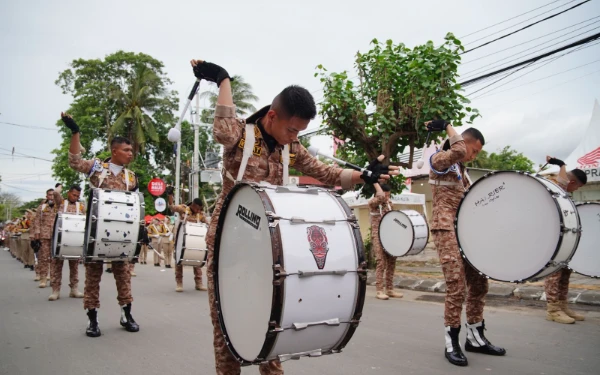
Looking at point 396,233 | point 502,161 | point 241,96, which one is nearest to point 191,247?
point 396,233

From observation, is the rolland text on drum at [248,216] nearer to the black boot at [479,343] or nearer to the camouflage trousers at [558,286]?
the black boot at [479,343]

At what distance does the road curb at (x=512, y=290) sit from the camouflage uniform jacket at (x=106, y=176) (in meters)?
6.20

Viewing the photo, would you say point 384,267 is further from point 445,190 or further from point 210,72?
point 210,72

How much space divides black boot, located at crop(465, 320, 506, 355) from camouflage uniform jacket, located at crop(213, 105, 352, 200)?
2450mm

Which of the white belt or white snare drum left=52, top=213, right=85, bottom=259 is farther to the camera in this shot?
white snare drum left=52, top=213, right=85, bottom=259

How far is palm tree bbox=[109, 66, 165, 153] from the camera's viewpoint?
3181 centimetres

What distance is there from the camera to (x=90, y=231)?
5.14 metres

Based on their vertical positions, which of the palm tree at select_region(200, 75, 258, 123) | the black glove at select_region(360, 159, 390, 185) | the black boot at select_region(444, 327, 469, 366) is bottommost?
the black boot at select_region(444, 327, 469, 366)

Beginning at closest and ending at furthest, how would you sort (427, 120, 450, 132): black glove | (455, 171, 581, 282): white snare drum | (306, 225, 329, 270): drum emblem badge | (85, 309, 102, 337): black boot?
(306, 225, 329, 270): drum emblem badge, (455, 171, 581, 282): white snare drum, (427, 120, 450, 132): black glove, (85, 309, 102, 337): black boot

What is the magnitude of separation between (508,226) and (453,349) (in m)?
1.27

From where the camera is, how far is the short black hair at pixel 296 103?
256cm

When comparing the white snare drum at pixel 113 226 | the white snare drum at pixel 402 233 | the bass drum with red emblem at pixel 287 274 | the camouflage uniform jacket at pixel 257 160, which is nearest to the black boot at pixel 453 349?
the camouflage uniform jacket at pixel 257 160

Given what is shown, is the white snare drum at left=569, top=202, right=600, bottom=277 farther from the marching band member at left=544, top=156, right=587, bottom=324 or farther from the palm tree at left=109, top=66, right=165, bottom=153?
the palm tree at left=109, top=66, right=165, bottom=153

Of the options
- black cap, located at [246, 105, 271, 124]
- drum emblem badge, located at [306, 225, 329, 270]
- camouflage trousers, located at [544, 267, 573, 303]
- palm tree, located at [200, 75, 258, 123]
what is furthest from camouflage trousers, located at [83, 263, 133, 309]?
palm tree, located at [200, 75, 258, 123]
